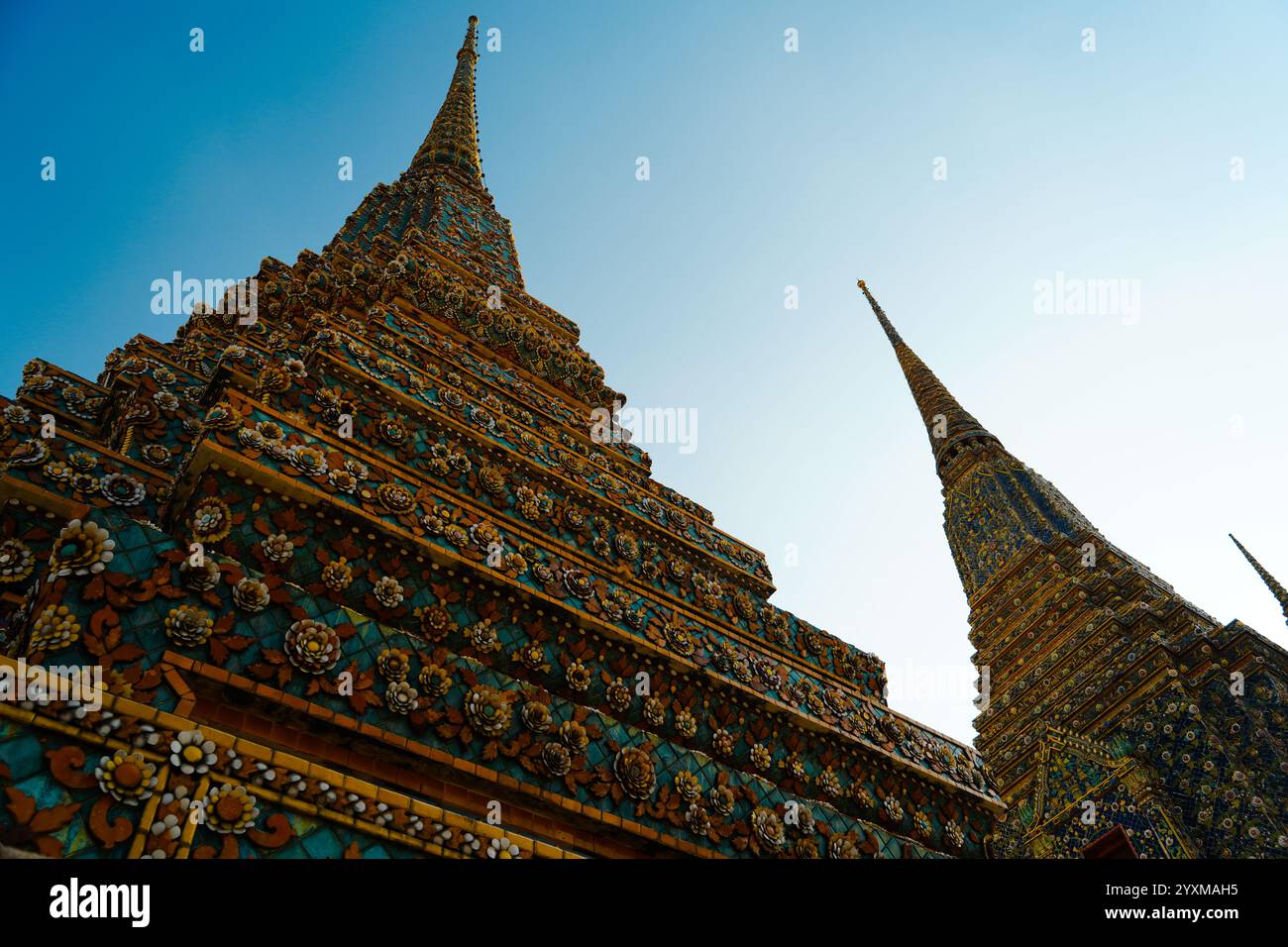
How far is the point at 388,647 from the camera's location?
318 cm

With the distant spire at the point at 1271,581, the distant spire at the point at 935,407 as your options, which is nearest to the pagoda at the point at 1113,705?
the distant spire at the point at 1271,581

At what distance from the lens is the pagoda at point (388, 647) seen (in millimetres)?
2244

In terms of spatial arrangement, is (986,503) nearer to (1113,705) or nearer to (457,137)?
(1113,705)

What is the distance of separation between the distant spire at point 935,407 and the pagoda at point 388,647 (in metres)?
17.0

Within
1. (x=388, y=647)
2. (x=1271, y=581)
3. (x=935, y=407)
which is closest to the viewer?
(x=388, y=647)

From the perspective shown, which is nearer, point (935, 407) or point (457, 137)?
point (457, 137)

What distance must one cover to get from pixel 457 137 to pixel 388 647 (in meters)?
15.3

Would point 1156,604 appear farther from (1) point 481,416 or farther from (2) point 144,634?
(2) point 144,634

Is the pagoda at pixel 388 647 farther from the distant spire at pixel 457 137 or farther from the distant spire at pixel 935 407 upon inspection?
the distant spire at pixel 935 407

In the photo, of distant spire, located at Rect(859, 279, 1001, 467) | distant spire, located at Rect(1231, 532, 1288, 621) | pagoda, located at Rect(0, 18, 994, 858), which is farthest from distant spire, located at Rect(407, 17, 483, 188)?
distant spire, located at Rect(1231, 532, 1288, 621)

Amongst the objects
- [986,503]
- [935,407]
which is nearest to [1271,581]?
[986,503]
